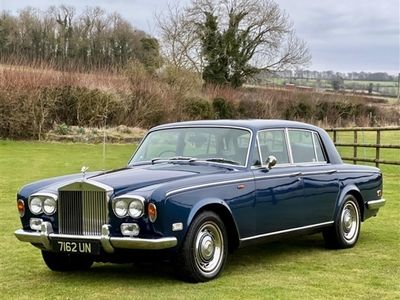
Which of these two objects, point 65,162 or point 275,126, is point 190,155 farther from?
point 65,162

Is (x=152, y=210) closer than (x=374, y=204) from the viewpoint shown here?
Yes

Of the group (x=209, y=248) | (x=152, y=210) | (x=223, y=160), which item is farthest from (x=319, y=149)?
(x=152, y=210)

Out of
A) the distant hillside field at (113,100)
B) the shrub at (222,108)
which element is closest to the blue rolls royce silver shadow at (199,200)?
the distant hillside field at (113,100)

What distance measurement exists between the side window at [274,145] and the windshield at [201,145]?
24cm

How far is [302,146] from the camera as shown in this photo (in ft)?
28.1

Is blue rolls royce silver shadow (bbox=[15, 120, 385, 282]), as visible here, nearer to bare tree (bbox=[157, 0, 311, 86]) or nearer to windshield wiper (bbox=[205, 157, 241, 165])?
windshield wiper (bbox=[205, 157, 241, 165])

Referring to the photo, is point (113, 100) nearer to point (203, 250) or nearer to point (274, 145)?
point (274, 145)

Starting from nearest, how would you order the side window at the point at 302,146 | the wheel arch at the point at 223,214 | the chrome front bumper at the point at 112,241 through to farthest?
the chrome front bumper at the point at 112,241
the wheel arch at the point at 223,214
the side window at the point at 302,146

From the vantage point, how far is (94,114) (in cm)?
3491

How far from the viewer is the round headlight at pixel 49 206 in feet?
22.0

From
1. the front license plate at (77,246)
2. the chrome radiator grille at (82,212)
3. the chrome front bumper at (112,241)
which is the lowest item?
the front license plate at (77,246)

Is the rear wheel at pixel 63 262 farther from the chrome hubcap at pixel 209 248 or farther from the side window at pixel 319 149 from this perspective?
the side window at pixel 319 149

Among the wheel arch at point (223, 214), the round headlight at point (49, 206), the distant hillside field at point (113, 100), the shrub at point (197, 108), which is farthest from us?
the shrub at point (197, 108)

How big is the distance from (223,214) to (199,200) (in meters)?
0.50
